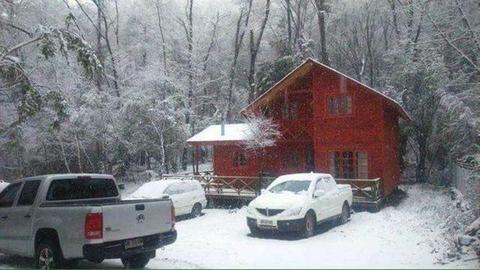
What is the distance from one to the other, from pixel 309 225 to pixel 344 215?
3.23m

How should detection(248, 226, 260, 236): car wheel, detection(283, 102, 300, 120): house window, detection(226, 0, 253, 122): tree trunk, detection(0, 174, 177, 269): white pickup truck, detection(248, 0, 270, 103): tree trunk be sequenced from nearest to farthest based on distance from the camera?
1. detection(0, 174, 177, 269): white pickup truck
2. detection(248, 226, 260, 236): car wheel
3. detection(283, 102, 300, 120): house window
4. detection(248, 0, 270, 103): tree trunk
5. detection(226, 0, 253, 122): tree trunk

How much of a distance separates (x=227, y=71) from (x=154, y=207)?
38966 mm

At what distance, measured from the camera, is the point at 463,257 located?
33.2ft

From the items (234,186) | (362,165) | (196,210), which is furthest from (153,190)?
(362,165)

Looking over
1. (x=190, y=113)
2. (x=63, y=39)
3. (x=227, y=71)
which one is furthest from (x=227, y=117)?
(x=63, y=39)

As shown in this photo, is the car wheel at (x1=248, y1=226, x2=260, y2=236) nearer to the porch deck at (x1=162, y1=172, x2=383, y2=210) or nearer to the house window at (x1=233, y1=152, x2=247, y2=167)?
the porch deck at (x1=162, y1=172, x2=383, y2=210)

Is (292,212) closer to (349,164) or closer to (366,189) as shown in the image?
(366,189)

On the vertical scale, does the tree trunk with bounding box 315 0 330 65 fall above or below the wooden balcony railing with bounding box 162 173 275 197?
above

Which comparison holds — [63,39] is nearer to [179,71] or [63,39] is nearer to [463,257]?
[463,257]

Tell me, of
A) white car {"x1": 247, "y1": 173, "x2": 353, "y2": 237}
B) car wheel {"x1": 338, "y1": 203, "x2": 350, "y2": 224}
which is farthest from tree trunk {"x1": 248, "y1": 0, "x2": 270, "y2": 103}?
white car {"x1": 247, "y1": 173, "x2": 353, "y2": 237}

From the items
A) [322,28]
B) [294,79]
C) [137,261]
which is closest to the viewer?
[137,261]

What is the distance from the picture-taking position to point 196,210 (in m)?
20.7

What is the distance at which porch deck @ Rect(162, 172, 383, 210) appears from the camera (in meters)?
20.2

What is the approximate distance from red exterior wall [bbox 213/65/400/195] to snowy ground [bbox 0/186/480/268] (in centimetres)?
439
